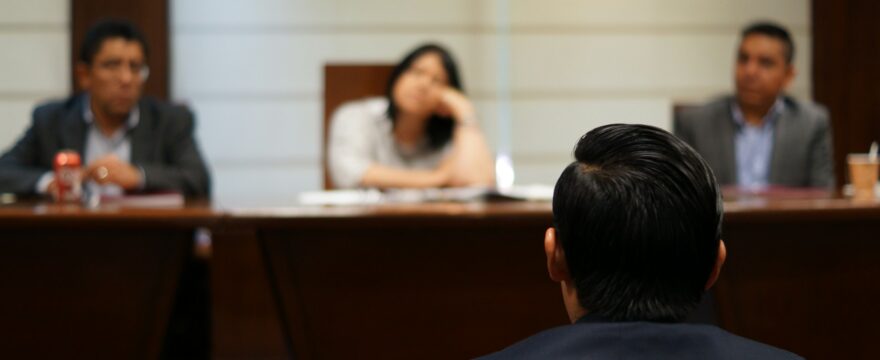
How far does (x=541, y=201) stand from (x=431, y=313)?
17.0 inches

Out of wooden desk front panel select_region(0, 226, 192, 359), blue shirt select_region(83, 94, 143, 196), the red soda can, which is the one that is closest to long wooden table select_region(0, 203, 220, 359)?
wooden desk front panel select_region(0, 226, 192, 359)

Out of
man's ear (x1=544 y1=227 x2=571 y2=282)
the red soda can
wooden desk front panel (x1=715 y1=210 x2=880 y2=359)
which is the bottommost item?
wooden desk front panel (x1=715 y1=210 x2=880 y2=359)

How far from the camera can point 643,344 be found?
2.93ft

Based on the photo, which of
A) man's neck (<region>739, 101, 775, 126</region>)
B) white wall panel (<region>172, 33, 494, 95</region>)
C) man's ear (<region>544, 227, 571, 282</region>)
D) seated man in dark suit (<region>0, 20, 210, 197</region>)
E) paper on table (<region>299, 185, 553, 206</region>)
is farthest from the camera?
white wall panel (<region>172, 33, 494, 95</region>)

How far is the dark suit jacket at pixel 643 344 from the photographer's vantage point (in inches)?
35.1

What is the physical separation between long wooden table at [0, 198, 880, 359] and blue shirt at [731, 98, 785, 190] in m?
1.32

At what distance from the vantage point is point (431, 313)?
2.34m

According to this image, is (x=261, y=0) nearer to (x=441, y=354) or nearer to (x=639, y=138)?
(x=441, y=354)

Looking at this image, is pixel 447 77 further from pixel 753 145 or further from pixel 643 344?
pixel 643 344

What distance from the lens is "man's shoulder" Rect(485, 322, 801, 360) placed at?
2.92 ft

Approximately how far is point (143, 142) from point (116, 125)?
127 mm

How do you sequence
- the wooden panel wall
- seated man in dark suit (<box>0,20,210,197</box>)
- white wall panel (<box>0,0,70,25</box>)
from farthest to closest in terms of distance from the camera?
the wooden panel wall < white wall panel (<box>0,0,70,25</box>) < seated man in dark suit (<box>0,20,210,197</box>)

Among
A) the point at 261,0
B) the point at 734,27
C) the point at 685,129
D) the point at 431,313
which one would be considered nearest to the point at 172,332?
the point at 431,313

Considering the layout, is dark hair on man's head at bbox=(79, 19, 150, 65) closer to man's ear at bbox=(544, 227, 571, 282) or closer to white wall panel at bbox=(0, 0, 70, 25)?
white wall panel at bbox=(0, 0, 70, 25)
